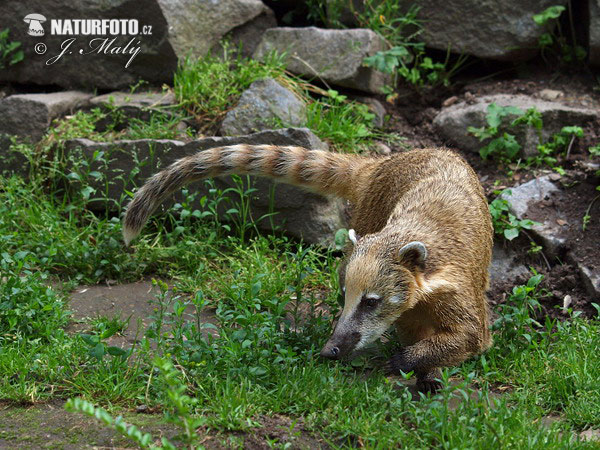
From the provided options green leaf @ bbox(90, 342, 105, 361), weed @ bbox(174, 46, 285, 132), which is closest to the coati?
green leaf @ bbox(90, 342, 105, 361)

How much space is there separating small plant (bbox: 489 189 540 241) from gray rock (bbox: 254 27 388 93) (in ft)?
6.71

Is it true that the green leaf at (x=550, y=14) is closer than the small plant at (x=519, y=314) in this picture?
No

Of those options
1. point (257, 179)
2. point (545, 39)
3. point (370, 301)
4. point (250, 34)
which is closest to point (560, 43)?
point (545, 39)

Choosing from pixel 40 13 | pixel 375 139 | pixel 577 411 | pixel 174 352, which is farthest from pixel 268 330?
pixel 40 13

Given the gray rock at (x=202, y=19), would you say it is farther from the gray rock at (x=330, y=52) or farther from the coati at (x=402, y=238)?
the coati at (x=402, y=238)

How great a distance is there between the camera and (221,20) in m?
7.57

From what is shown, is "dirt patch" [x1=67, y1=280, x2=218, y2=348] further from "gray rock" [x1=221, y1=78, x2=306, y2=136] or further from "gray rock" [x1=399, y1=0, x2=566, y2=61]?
"gray rock" [x1=399, y1=0, x2=566, y2=61]

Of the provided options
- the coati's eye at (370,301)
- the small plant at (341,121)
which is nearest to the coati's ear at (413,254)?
the coati's eye at (370,301)

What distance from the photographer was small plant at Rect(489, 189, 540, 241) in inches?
231

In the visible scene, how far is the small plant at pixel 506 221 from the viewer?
586cm

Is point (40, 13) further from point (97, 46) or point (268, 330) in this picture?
point (268, 330)

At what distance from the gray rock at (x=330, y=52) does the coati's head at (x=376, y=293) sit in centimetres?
347

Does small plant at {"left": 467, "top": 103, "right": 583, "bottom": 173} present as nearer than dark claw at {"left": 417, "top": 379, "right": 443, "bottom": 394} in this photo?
No

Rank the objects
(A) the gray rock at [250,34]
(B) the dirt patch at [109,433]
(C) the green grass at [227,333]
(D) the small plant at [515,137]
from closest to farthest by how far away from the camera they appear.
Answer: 1. (B) the dirt patch at [109,433]
2. (C) the green grass at [227,333]
3. (D) the small plant at [515,137]
4. (A) the gray rock at [250,34]
